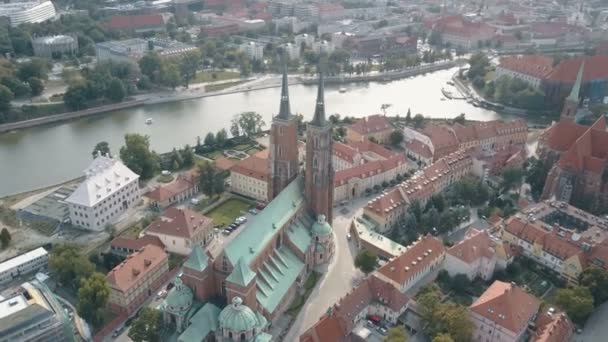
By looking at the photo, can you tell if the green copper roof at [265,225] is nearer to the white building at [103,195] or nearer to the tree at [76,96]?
the white building at [103,195]

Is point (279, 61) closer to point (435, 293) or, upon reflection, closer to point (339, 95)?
point (339, 95)

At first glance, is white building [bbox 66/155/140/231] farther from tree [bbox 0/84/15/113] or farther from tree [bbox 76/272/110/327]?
tree [bbox 0/84/15/113]

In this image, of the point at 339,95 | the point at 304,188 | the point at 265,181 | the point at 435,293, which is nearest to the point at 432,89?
the point at 339,95

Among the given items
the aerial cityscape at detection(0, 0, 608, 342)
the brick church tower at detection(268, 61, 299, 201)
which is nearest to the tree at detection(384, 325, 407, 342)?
the aerial cityscape at detection(0, 0, 608, 342)

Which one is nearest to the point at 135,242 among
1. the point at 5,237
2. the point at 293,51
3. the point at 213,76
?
the point at 5,237

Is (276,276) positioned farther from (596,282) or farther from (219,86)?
(219,86)

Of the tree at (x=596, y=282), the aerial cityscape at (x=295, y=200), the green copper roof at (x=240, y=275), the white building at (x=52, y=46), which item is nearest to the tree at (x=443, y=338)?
the aerial cityscape at (x=295, y=200)
